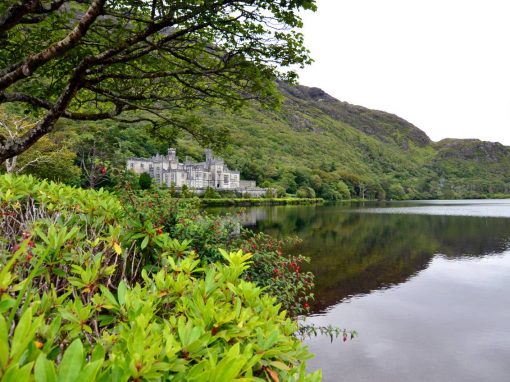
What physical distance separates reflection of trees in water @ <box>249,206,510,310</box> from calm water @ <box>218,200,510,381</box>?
0.27ft

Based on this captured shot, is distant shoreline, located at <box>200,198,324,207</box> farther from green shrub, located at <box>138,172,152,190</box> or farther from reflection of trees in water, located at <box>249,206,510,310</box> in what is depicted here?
green shrub, located at <box>138,172,152,190</box>

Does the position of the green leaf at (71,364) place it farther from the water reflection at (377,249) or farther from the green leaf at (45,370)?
the water reflection at (377,249)

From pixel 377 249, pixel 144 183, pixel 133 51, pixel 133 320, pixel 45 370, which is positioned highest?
pixel 133 51

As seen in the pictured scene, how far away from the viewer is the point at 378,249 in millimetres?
30469

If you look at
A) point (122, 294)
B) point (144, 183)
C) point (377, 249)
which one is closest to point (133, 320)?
point (122, 294)

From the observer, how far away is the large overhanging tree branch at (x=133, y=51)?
6598 millimetres

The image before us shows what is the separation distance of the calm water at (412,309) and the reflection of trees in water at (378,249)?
0.08 m

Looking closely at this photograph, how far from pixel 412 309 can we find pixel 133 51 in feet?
51.6

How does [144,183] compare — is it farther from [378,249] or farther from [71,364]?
[378,249]

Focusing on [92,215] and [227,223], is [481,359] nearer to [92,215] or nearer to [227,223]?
[227,223]

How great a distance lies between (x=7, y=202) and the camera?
5.68 metres

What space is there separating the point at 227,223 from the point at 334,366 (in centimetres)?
628

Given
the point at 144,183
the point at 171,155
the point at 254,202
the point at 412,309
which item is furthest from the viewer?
the point at 171,155

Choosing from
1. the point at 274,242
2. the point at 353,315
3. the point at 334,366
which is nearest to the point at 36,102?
the point at 274,242
